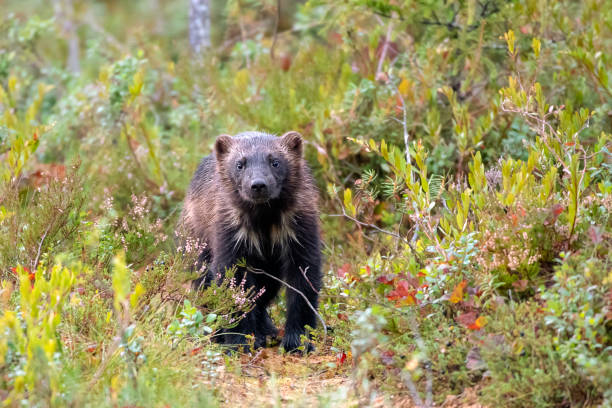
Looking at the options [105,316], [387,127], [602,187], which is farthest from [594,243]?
[387,127]

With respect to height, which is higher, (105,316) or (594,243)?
(594,243)

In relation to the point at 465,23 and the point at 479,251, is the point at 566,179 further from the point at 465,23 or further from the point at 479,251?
the point at 465,23

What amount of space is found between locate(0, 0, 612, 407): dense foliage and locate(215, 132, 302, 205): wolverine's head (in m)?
0.43

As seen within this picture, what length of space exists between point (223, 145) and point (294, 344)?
1561 mm

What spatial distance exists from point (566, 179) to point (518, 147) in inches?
94.1

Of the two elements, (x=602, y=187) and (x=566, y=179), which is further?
(x=566, y=179)

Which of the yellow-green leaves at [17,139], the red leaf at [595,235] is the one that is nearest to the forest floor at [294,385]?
the red leaf at [595,235]

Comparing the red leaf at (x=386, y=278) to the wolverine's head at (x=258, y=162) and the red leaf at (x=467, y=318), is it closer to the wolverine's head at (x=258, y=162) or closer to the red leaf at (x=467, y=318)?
the red leaf at (x=467, y=318)

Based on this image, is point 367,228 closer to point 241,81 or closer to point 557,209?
point 241,81

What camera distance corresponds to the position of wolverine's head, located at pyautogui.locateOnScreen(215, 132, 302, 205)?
205 inches

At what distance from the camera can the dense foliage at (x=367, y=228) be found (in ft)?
11.4

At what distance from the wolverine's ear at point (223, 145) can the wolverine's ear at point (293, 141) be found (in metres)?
0.39

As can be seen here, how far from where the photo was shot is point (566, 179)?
426 centimetres

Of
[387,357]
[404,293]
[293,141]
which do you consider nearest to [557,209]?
[404,293]
